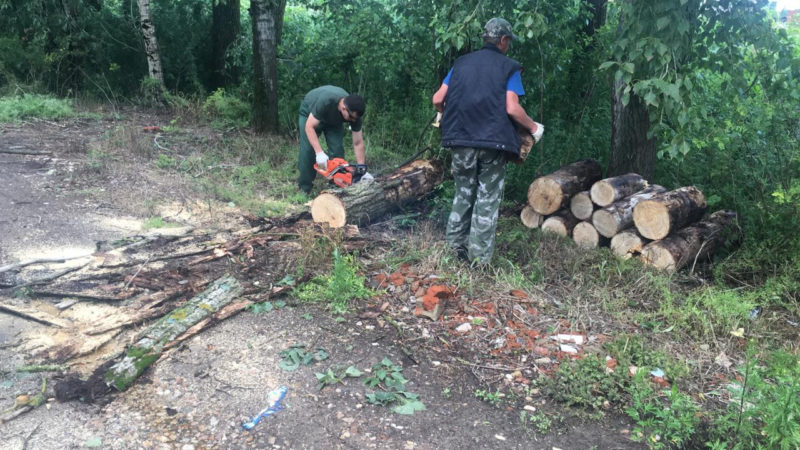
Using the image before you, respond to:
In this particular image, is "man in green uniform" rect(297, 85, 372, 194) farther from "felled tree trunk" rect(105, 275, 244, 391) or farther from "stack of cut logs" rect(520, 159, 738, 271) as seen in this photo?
"felled tree trunk" rect(105, 275, 244, 391)

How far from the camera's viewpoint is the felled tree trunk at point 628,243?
202 inches

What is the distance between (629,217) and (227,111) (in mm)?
7553

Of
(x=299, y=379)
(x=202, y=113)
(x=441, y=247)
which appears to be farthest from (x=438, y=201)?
(x=202, y=113)

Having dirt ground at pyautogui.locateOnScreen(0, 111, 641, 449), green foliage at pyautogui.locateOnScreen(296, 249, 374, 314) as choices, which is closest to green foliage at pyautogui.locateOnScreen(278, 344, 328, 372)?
dirt ground at pyautogui.locateOnScreen(0, 111, 641, 449)

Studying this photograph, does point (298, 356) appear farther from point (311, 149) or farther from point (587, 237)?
point (311, 149)

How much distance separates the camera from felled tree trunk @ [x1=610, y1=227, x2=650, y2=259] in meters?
5.14

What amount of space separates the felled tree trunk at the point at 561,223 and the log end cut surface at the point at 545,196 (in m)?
0.08

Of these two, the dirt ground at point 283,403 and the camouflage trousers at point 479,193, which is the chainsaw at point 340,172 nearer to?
the camouflage trousers at point 479,193

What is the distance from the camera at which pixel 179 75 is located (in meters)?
11.8

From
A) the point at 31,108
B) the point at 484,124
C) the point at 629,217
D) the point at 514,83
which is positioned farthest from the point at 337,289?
the point at 31,108

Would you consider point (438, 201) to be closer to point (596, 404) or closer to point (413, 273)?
point (413, 273)

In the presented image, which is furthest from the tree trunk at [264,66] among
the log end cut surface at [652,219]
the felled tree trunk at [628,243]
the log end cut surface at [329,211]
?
the log end cut surface at [652,219]

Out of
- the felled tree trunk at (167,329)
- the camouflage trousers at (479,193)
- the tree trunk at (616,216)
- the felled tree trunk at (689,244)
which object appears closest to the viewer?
the felled tree trunk at (167,329)

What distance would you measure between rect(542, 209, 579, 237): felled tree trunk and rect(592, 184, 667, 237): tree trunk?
0.84 feet
